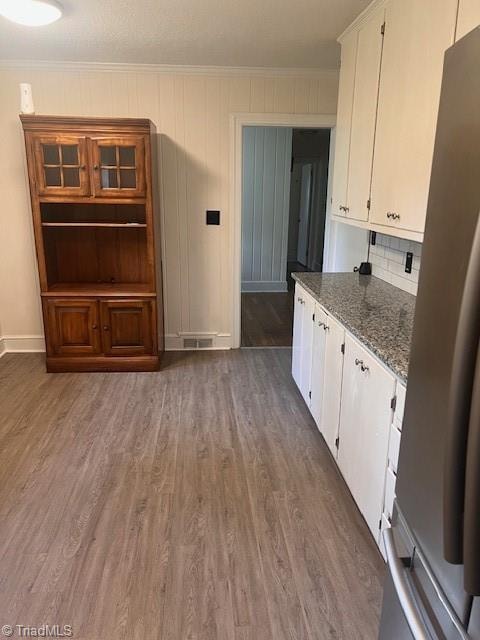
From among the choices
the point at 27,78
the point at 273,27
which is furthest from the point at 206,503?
the point at 27,78

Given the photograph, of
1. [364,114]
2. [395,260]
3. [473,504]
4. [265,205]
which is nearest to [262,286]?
[265,205]

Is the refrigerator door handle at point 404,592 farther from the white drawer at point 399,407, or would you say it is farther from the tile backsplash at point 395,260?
the tile backsplash at point 395,260

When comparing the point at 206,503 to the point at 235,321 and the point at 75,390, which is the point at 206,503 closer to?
the point at 75,390

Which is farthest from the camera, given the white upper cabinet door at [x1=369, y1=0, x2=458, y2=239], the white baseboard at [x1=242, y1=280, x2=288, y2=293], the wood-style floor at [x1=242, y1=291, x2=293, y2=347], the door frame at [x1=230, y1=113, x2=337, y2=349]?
the white baseboard at [x1=242, y1=280, x2=288, y2=293]

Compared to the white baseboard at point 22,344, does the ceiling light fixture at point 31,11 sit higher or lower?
higher

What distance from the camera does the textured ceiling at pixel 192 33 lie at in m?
2.56

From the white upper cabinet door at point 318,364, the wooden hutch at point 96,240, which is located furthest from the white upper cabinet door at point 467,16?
the wooden hutch at point 96,240

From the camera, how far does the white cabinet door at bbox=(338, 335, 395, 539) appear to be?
1.80 m

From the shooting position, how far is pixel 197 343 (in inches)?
176

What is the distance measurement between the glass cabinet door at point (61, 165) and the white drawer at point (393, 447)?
2.91 meters

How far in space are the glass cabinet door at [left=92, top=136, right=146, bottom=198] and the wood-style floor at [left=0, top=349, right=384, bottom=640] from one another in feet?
5.20

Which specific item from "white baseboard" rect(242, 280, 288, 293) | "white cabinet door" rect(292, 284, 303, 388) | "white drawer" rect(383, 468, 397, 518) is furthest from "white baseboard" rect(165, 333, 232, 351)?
"white drawer" rect(383, 468, 397, 518)

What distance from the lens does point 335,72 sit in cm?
389

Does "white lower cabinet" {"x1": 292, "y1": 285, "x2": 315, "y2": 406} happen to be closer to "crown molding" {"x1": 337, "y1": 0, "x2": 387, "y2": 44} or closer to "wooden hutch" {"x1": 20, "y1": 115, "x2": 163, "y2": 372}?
"wooden hutch" {"x1": 20, "y1": 115, "x2": 163, "y2": 372}
